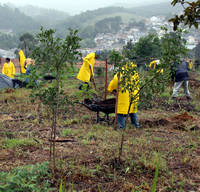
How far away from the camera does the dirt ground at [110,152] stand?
2.62m

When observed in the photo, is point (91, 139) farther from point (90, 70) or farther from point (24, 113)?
point (90, 70)

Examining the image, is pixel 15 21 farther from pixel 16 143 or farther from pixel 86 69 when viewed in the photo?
pixel 16 143

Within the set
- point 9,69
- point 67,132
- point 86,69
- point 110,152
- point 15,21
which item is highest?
point 15,21

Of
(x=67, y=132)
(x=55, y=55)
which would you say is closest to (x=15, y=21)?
(x=67, y=132)

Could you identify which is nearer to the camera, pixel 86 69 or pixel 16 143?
pixel 16 143

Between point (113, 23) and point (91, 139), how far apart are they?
124588 millimetres

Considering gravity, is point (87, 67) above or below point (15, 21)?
below

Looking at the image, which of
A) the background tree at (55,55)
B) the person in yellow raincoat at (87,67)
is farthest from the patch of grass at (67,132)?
the person in yellow raincoat at (87,67)

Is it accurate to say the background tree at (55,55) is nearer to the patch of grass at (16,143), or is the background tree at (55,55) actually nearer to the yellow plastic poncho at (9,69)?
the patch of grass at (16,143)

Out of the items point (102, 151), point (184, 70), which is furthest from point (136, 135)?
point (184, 70)

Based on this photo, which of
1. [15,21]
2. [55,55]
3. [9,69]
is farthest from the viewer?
[15,21]

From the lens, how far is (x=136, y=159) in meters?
3.13

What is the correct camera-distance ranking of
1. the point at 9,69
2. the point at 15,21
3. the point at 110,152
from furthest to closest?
the point at 15,21, the point at 9,69, the point at 110,152

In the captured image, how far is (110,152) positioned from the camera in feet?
11.0
